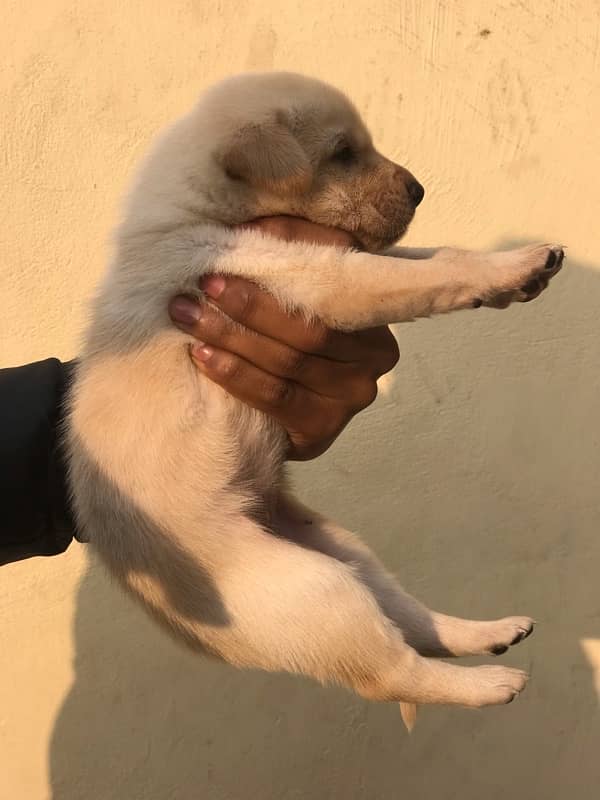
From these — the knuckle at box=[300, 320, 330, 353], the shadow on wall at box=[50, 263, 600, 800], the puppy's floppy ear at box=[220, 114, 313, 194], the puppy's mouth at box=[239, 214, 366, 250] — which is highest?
the puppy's floppy ear at box=[220, 114, 313, 194]

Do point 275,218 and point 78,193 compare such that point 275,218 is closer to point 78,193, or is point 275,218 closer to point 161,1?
point 78,193

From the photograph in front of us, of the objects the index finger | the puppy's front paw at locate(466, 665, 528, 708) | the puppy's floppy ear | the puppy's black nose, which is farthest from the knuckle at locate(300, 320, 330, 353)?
the puppy's front paw at locate(466, 665, 528, 708)

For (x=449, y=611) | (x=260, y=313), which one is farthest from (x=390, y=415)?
(x=260, y=313)

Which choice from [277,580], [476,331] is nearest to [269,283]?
[277,580]

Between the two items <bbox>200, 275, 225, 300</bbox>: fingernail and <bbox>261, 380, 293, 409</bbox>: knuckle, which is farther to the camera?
<bbox>261, 380, 293, 409</bbox>: knuckle

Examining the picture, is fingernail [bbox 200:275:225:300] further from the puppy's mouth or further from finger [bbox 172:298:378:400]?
the puppy's mouth

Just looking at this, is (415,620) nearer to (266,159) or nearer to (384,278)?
(384,278)

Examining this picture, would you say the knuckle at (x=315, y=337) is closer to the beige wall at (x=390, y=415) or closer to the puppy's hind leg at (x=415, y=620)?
the puppy's hind leg at (x=415, y=620)
